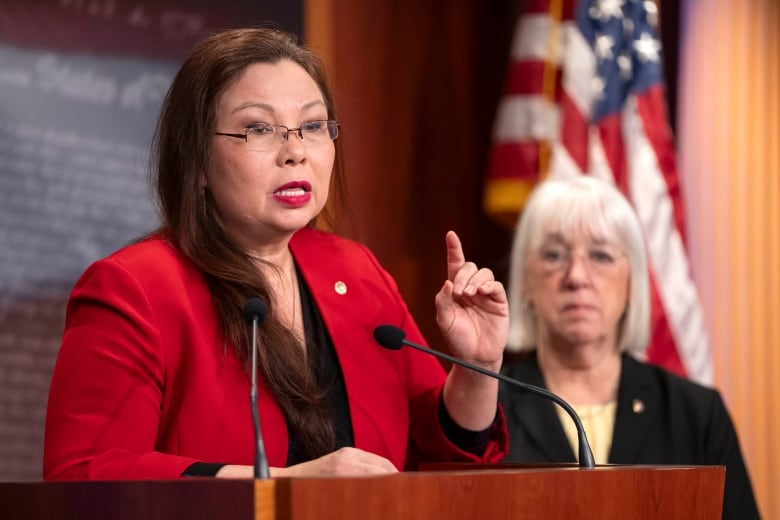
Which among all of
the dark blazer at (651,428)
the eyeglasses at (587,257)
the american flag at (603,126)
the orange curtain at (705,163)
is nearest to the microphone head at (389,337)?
the dark blazer at (651,428)

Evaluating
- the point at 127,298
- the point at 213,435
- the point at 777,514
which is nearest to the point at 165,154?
the point at 127,298

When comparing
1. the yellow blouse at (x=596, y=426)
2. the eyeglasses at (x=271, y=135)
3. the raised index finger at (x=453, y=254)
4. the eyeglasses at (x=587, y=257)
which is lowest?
the yellow blouse at (x=596, y=426)

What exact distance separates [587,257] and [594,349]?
0.27 meters

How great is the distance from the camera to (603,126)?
15.6 feet

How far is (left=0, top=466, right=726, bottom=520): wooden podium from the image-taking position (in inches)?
61.9

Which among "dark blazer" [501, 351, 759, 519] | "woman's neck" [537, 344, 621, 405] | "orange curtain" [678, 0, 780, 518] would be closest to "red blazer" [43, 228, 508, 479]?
"dark blazer" [501, 351, 759, 519]

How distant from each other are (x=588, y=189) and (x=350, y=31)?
4.58 feet

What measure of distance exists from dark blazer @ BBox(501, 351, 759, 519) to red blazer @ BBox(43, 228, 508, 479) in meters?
1.22

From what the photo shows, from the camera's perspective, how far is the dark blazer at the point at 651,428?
3.57 meters

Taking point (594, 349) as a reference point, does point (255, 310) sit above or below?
above

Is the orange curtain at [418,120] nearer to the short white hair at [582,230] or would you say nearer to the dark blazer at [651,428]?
the short white hair at [582,230]

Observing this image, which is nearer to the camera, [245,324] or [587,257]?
[245,324]

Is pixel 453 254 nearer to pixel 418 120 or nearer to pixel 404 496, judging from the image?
pixel 404 496

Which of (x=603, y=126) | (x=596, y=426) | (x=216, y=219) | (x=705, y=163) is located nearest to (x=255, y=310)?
(x=216, y=219)
